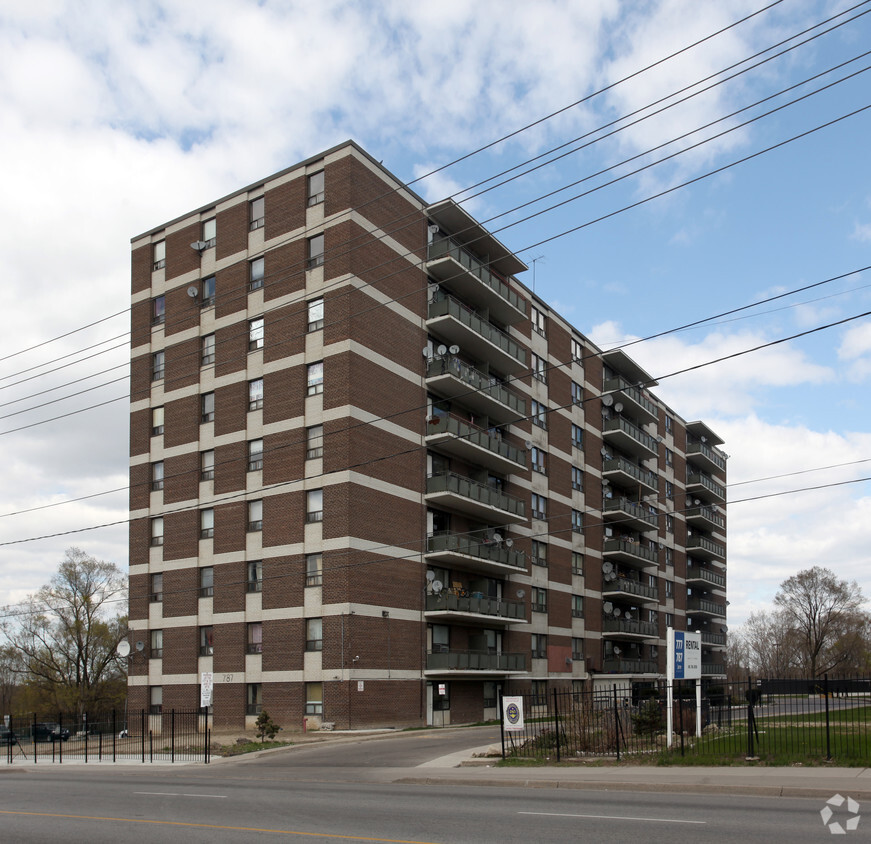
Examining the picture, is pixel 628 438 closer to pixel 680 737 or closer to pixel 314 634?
pixel 314 634

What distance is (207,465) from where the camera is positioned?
46844 mm

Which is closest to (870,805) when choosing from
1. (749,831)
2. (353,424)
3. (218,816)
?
(749,831)

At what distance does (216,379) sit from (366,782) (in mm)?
28948

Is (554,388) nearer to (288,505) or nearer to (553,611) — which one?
(553,611)

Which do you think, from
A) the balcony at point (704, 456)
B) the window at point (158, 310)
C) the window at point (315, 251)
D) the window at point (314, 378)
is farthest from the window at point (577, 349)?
the window at point (158, 310)

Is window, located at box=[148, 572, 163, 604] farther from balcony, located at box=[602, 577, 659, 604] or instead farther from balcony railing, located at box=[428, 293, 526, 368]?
balcony, located at box=[602, 577, 659, 604]

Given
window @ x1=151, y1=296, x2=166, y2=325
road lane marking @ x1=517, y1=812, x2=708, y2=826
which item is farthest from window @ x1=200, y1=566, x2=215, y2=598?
road lane marking @ x1=517, y1=812, x2=708, y2=826

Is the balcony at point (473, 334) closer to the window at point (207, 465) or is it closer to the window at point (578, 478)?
the window at point (578, 478)

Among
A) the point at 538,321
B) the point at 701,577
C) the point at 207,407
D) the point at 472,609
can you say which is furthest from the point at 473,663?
the point at 701,577

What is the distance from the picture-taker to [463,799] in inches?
674

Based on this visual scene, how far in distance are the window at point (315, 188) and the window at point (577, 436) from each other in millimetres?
26394

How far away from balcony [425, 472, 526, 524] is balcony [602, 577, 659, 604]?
15.9m

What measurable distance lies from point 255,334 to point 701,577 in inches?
2209

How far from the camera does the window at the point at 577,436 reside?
2498 inches
